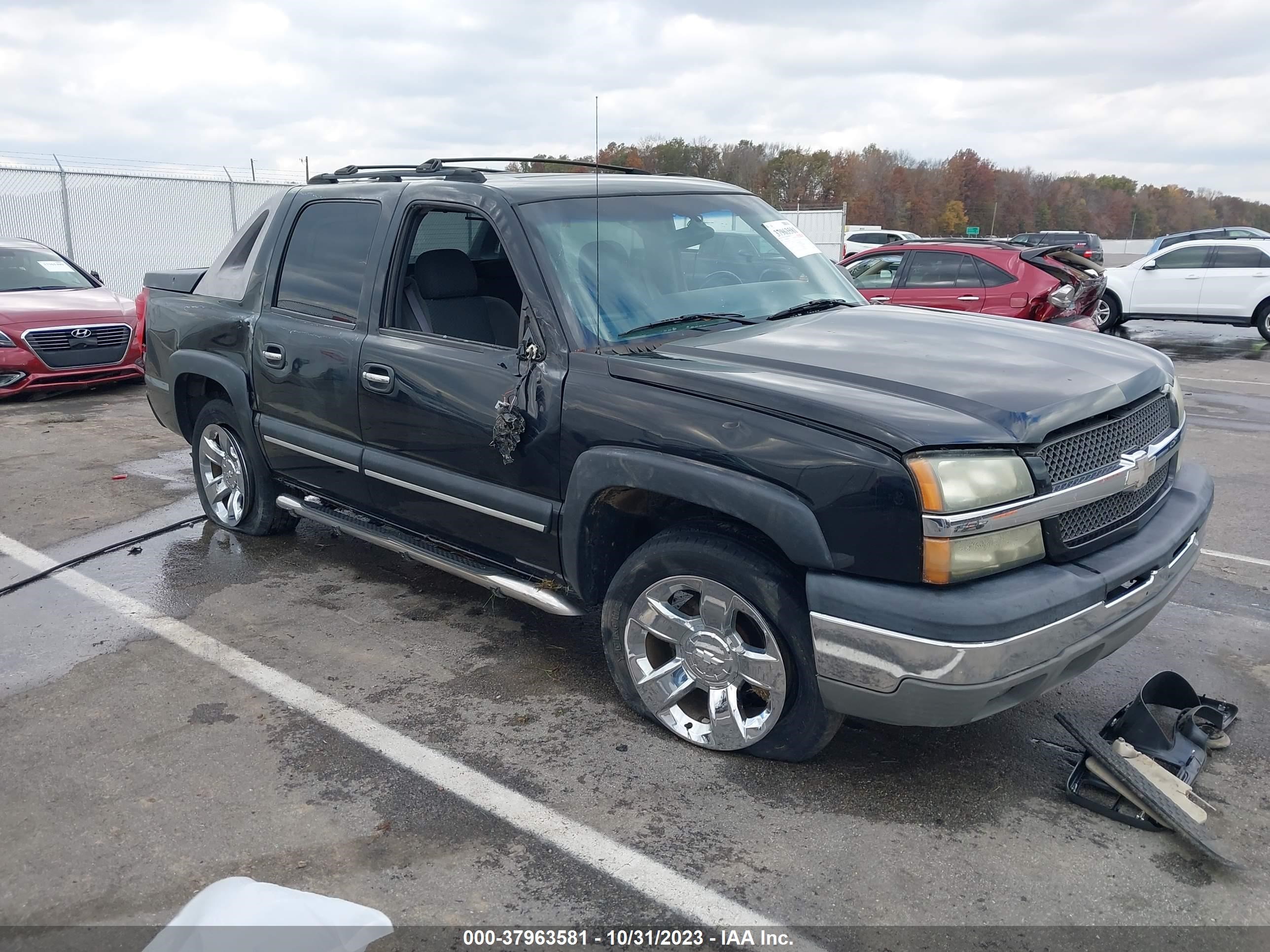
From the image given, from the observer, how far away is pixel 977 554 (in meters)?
2.80

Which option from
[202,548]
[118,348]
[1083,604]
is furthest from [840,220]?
[1083,604]

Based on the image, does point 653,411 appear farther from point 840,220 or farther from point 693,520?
point 840,220

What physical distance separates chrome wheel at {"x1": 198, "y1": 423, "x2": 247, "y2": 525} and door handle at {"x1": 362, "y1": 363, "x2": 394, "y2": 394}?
1555 millimetres

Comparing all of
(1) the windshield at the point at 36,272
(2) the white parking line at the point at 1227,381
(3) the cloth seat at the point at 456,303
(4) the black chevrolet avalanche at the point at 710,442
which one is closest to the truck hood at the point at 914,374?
(4) the black chevrolet avalanche at the point at 710,442

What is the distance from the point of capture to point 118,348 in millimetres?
10906

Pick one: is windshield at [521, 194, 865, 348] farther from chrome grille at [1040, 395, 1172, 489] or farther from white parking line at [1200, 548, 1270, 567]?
white parking line at [1200, 548, 1270, 567]

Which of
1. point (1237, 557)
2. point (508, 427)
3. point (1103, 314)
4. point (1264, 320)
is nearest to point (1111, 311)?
point (1103, 314)

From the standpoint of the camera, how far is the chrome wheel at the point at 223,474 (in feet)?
18.4

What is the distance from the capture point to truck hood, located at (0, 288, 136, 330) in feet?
33.6

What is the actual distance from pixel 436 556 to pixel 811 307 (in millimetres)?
1850

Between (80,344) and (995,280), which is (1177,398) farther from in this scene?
(80,344)

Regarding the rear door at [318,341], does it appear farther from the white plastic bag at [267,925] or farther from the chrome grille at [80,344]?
the chrome grille at [80,344]

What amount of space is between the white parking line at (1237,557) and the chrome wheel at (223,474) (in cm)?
510

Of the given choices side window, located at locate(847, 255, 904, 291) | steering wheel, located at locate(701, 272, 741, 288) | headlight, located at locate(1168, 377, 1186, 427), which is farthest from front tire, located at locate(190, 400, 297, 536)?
side window, located at locate(847, 255, 904, 291)
